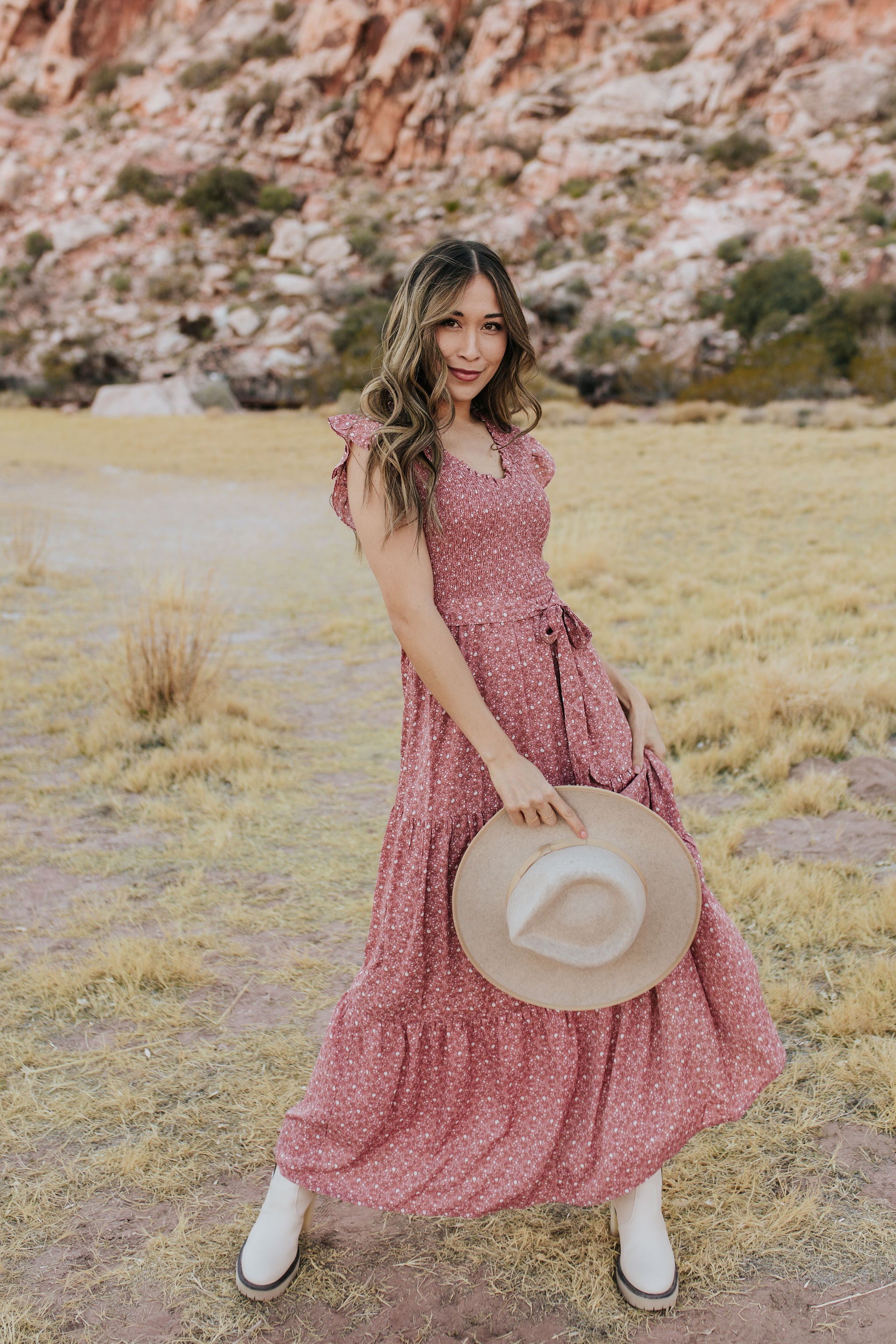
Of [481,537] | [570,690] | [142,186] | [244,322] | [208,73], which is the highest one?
[208,73]

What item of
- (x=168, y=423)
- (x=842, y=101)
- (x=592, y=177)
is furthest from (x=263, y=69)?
(x=168, y=423)

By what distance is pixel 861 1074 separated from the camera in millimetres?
2186

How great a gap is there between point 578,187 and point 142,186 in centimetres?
1854

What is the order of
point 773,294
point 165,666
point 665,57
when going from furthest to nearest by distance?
1. point 665,57
2. point 773,294
3. point 165,666

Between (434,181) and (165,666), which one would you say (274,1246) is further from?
(434,181)

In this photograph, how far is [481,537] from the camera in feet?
5.20

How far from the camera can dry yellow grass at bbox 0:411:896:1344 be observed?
1.75 metres

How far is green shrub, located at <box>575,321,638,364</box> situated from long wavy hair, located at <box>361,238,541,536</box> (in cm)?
2683

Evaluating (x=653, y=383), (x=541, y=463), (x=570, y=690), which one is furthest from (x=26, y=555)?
(x=653, y=383)

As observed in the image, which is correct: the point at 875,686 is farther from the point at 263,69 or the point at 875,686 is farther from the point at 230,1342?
the point at 263,69

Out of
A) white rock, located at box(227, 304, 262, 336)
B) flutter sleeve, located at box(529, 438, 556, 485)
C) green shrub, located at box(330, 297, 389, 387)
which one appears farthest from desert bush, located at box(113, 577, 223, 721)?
white rock, located at box(227, 304, 262, 336)

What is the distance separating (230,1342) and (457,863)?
0.89 m

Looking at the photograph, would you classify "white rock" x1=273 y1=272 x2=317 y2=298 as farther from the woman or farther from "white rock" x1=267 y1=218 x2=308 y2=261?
the woman

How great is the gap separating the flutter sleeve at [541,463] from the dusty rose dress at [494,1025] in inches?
5.8
